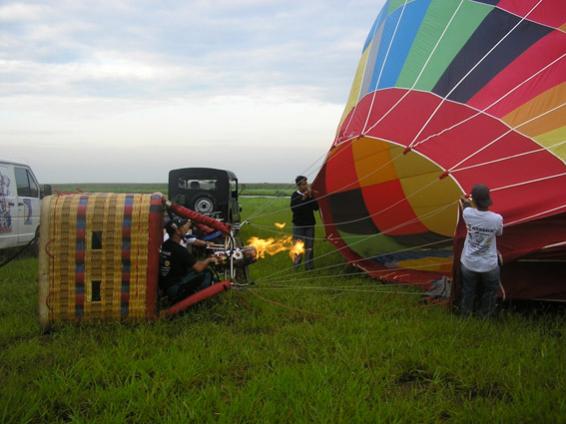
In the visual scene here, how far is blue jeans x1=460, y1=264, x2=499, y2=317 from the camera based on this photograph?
459 cm

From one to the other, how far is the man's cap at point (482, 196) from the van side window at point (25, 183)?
23.4ft

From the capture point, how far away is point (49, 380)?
3.47 metres

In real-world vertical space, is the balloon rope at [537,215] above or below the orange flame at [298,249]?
above

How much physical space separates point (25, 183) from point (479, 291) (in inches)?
287

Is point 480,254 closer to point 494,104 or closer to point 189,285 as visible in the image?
point 494,104

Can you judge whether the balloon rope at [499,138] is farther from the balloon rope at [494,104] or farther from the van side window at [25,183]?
the van side window at [25,183]

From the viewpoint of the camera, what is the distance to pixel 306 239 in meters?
7.67

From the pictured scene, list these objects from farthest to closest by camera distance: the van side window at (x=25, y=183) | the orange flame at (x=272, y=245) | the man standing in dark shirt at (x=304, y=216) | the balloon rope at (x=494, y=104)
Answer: the van side window at (x=25, y=183) < the man standing in dark shirt at (x=304, y=216) < the orange flame at (x=272, y=245) < the balloon rope at (x=494, y=104)

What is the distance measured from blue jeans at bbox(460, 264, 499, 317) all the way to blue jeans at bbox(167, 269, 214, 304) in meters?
2.27

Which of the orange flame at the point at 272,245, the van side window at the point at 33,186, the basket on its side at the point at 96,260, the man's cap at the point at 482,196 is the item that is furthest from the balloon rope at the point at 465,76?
the van side window at the point at 33,186

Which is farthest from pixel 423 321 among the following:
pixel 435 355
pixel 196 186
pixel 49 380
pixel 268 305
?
pixel 196 186

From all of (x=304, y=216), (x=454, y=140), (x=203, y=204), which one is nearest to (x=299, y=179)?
(x=304, y=216)

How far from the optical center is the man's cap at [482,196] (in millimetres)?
4441

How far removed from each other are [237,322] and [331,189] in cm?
266
